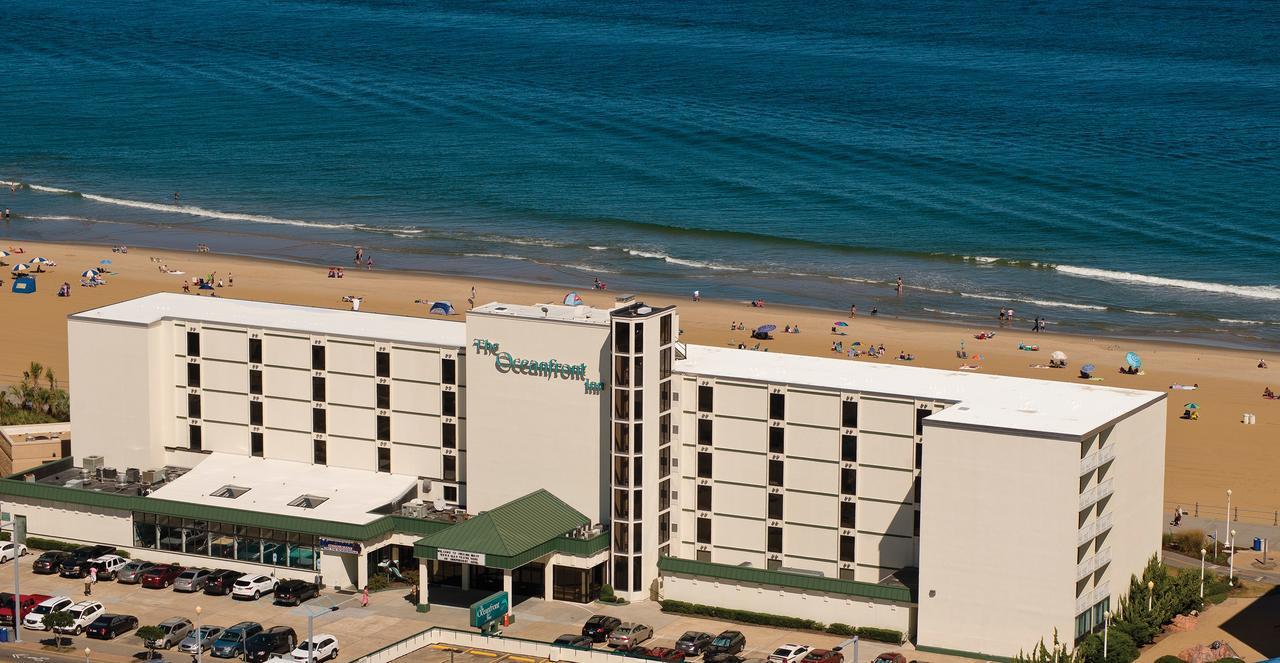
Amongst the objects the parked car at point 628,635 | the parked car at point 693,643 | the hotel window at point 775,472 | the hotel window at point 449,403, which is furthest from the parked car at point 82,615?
the hotel window at point 775,472

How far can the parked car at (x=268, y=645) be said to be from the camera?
238 ft

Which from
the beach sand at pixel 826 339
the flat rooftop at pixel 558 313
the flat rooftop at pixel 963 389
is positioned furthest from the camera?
the beach sand at pixel 826 339

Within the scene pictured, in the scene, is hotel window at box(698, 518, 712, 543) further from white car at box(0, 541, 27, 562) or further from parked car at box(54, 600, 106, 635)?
white car at box(0, 541, 27, 562)

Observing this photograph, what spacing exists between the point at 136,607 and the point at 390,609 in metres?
10.6

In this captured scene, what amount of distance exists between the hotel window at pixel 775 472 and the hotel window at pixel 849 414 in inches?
144

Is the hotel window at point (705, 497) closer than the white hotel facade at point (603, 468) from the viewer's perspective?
No

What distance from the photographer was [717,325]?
135375 millimetres

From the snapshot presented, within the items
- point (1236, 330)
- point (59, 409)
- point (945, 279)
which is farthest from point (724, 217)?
point (59, 409)

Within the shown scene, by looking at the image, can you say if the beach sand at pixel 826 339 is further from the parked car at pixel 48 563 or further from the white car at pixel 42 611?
the white car at pixel 42 611

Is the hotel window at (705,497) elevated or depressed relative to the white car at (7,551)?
elevated

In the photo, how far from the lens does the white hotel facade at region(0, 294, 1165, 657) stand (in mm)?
74250

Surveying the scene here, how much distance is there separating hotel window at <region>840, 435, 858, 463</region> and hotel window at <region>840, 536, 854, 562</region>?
3.42 m

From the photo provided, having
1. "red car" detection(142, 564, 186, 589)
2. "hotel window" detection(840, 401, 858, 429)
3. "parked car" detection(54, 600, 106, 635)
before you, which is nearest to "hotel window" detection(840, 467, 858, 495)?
"hotel window" detection(840, 401, 858, 429)

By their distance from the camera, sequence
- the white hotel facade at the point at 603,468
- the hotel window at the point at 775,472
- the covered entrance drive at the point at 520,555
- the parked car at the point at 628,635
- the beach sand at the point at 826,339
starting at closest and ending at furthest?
the white hotel facade at the point at 603,468, the parked car at the point at 628,635, the covered entrance drive at the point at 520,555, the hotel window at the point at 775,472, the beach sand at the point at 826,339
